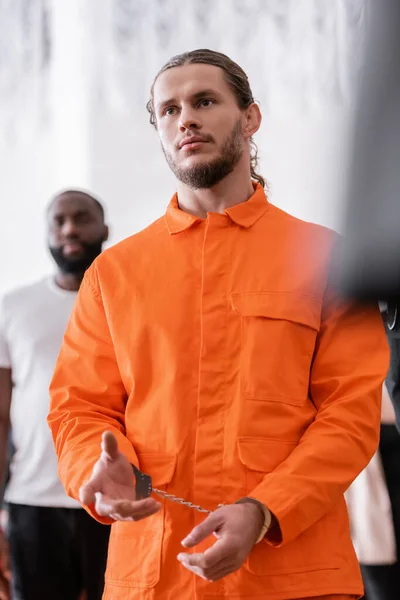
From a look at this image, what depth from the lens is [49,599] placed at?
218cm

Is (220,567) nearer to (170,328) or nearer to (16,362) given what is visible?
(170,328)

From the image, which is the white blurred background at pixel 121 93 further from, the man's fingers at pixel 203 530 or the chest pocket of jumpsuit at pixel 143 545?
the man's fingers at pixel 203 530

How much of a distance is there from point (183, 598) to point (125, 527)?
0.15m

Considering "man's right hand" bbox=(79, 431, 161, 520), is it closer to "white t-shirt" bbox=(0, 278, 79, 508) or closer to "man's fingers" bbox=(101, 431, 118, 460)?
"man's fingers" bbox=(101, 431, 118, 460)

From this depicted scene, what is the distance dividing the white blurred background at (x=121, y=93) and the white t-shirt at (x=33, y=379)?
Answer: 1.55 m

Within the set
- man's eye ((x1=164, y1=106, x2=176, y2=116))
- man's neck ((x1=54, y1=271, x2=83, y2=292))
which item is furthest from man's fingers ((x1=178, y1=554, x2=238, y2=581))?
man's neck ((x1=54, y1=271, x2=83, y2=292))

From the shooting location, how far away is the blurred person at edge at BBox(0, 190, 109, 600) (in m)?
2.18

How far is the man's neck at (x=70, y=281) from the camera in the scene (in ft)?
8.17

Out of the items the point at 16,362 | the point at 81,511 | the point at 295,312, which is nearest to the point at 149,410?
the point at 295,312

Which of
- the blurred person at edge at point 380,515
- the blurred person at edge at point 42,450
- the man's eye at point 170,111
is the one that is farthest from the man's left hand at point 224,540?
the blurred person at edge at point 380,515

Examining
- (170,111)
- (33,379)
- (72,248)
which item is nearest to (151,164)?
(72,248)

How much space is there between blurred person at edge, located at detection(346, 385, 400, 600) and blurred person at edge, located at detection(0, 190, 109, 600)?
2.25 ft

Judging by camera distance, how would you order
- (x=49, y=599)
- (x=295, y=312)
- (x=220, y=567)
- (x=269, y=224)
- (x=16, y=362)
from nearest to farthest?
(x=220, y=567), (x=295, y=312), (x=269, y=224), (x=49, y=599), (x=16, y=362)

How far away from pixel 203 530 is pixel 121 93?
318 cm
